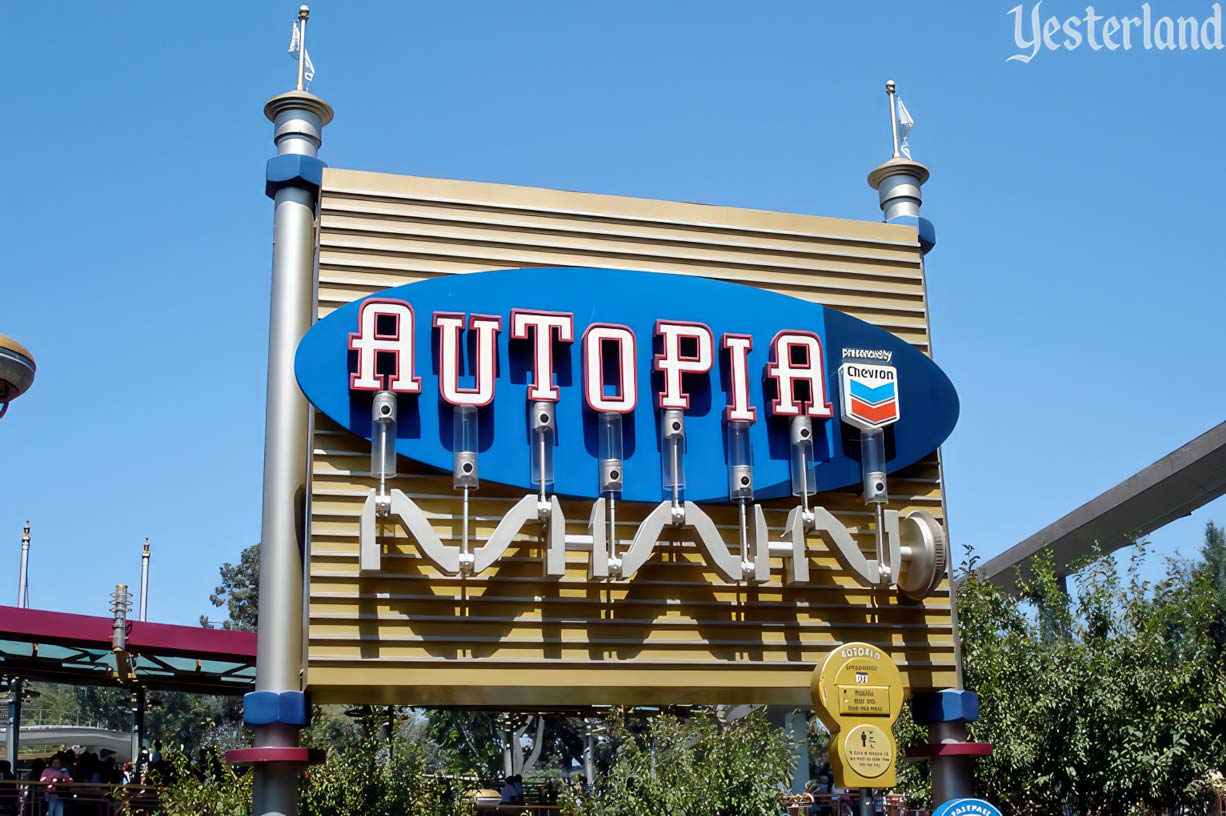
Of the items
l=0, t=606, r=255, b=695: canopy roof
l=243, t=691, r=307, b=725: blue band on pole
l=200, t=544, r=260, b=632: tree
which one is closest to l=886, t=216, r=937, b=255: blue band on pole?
l=243, t=691, r=307, b=725: blue band on pole

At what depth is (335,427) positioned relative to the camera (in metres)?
13.0

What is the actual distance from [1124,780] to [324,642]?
397 inches

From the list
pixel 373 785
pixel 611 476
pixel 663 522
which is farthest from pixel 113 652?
pixel 663 522

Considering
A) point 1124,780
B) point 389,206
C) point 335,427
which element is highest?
point 389,206

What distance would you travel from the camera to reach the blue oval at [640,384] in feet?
43.1

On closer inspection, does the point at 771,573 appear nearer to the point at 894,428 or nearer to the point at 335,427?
the point at 894,428

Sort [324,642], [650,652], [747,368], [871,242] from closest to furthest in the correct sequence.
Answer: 1. [324,642]
2. [650,652]
3. [747,368]
4. [871,242]

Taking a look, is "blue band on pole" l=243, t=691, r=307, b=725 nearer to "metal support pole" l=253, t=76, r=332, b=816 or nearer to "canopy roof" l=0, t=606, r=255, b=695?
"metal support pole" l=253, t=76, r=332, b=816

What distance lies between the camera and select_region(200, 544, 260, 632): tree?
70750 millimetres

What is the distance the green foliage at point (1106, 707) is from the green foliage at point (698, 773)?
372 cm

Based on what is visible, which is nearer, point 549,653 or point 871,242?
point 549,653

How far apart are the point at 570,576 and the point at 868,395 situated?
13.0 ft

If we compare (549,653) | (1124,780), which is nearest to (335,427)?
(549,653)

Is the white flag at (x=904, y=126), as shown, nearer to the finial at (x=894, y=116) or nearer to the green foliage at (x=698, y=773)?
the finial at (x=894, y=116)
